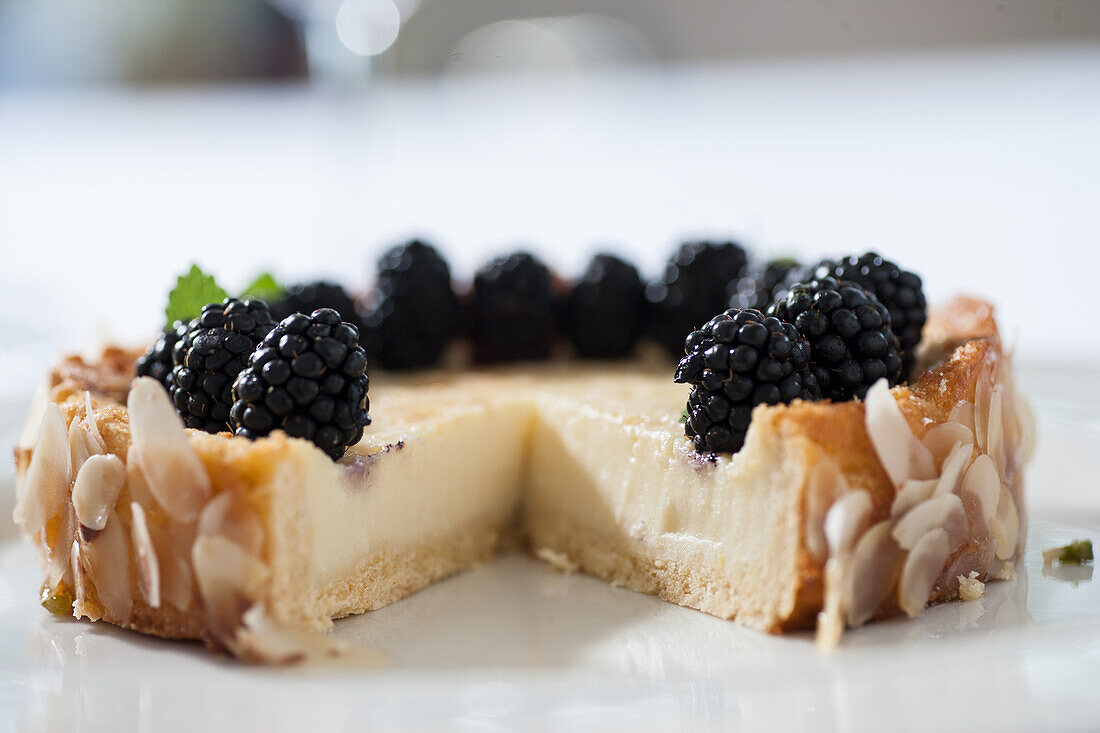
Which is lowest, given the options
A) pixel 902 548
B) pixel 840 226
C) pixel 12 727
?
pixel 12 727

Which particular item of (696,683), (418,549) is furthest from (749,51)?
(696,683)

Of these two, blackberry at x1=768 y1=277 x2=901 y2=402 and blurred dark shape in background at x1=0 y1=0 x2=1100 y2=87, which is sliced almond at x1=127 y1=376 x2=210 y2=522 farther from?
blurred dark shape in background at x1=0 y1=0 x2=1100 y2=87

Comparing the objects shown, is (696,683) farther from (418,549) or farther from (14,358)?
(14,358)

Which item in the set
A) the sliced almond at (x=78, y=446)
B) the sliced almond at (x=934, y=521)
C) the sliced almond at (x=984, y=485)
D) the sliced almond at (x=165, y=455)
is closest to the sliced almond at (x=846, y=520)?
the sliced almond at (x=934, y=521)

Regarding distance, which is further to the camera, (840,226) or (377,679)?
(840,226)

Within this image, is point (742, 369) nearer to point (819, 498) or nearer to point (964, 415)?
point (819, 498)

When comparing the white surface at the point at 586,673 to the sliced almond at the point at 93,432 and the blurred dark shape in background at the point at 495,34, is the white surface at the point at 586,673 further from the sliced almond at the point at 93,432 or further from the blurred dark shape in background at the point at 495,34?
the blurred dark shape in background at the point at 495,34
